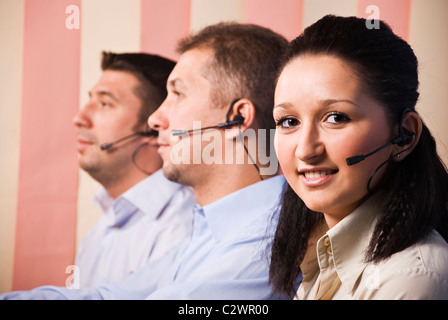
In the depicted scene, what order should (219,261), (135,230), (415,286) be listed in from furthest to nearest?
(135,230), (219,261), (415,286)

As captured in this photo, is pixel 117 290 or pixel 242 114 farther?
pixel 117 290

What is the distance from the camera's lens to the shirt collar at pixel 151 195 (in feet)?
5.82

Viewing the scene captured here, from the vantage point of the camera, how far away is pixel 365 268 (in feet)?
3.51

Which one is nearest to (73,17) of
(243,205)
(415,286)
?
(243,205)

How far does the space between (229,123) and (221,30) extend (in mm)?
285

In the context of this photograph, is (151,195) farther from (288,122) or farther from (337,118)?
(337,118)

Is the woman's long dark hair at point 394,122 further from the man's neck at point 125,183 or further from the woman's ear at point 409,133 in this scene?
the man's neck at point 125,183

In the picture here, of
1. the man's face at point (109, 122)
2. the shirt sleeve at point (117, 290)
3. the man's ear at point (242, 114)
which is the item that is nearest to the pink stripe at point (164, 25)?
the man's face at point (109, 122)

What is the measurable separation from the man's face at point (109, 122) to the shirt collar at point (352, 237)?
87 centimetres

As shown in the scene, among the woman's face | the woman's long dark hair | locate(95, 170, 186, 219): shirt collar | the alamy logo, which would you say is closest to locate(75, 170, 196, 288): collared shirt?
locate(95, 170, 186, 219): shirt collar

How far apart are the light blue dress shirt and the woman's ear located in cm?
41

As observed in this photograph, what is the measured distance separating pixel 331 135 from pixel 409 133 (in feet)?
0.49

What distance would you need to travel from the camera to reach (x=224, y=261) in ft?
4.66
